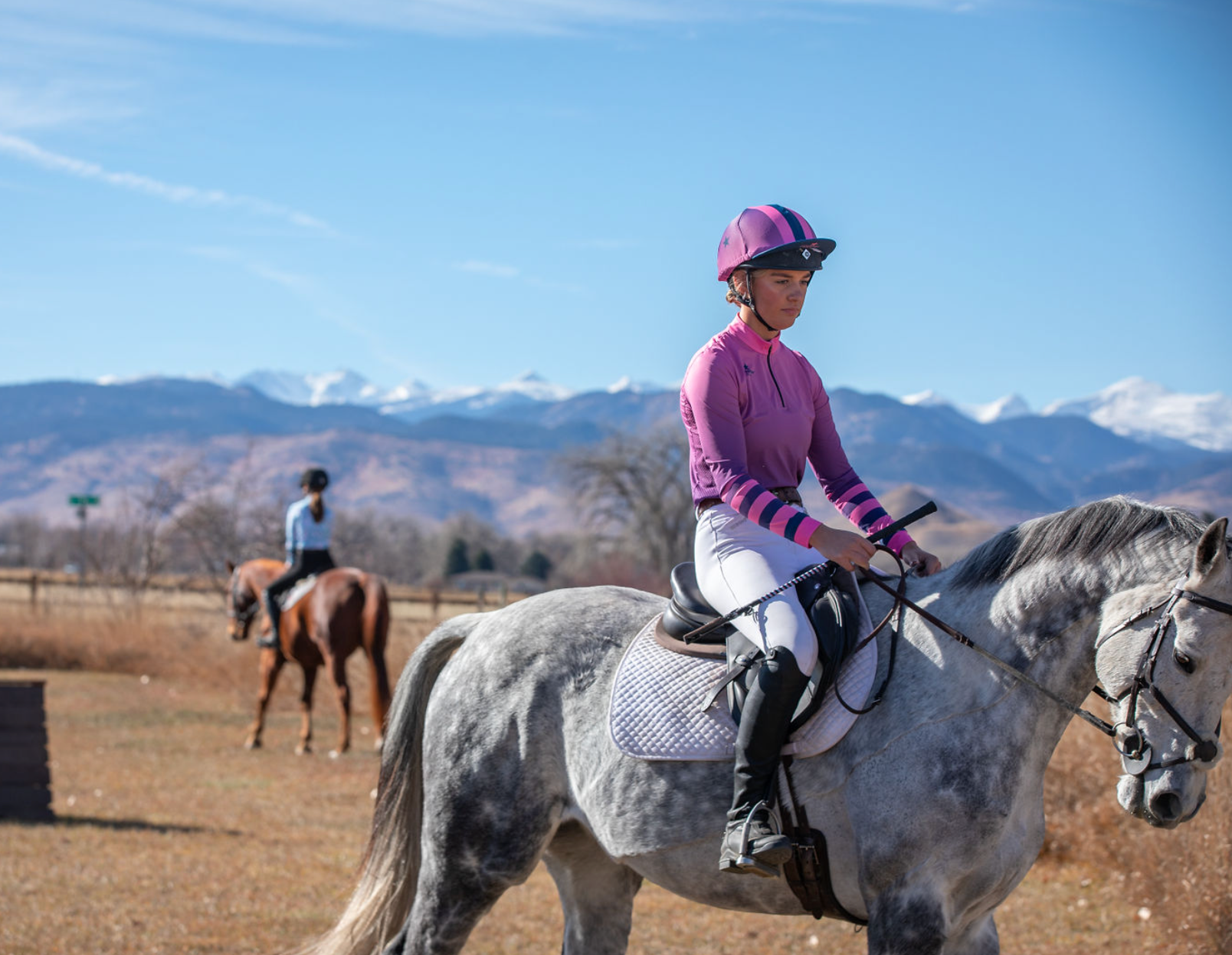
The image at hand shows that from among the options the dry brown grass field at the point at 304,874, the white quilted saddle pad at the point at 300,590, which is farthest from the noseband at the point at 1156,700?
the white quilted saddle pad at the point at 300,590

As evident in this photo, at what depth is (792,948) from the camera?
6781mm

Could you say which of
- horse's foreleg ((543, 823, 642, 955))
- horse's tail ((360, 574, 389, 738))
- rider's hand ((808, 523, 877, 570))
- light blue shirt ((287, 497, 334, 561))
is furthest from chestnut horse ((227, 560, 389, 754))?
rider's hand ((808, 523, 877, 570))

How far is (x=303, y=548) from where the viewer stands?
1316cm

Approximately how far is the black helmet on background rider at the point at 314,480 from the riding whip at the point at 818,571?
31.5 ft

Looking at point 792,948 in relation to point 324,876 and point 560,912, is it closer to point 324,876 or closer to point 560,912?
point 560,912

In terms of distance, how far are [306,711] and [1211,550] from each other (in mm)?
12174

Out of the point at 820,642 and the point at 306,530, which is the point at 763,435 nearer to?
the point at 820,642

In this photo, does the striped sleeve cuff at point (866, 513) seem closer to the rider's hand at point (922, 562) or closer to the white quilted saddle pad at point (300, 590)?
the rider's hand at point (922, 562)

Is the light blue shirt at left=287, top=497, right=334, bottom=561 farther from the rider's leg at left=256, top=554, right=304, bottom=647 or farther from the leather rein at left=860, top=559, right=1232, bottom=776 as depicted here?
the leather rein at left=860, top=559, right=1232, bottom=776

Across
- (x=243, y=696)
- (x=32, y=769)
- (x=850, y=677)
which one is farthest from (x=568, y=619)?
(x=243, y=696)

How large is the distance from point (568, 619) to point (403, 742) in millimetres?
891

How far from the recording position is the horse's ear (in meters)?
2.70

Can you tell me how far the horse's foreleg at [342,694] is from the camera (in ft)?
42.7

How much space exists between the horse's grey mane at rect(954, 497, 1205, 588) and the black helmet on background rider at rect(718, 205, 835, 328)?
917 mm
